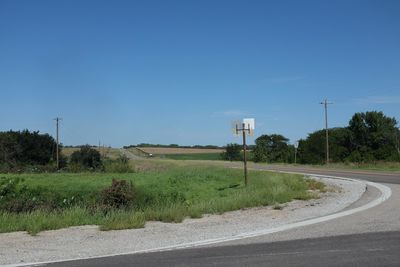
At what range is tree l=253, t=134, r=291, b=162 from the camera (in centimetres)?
10919

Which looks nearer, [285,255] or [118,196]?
[285,255]

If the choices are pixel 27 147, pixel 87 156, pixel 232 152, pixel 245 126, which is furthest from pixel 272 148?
pixel 245 126

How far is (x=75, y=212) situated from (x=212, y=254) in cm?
670

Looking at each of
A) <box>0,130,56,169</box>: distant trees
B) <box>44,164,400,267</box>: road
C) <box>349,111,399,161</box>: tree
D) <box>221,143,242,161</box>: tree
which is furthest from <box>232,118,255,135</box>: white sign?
<box>221,143,242,161</box>: tree

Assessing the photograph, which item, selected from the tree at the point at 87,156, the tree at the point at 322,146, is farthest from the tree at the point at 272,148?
the tree at the point at 87,156

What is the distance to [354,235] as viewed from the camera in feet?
36.6

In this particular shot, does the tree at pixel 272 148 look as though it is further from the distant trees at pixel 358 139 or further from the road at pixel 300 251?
the road at pixel 300 251

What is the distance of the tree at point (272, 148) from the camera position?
109188 millimetres

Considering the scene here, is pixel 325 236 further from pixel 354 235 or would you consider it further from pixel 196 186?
pixel 196 186

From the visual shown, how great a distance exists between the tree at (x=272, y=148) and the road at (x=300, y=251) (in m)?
95.2

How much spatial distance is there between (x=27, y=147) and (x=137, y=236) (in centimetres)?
7570

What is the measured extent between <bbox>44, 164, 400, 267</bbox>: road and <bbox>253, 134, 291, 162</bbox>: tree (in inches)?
3746

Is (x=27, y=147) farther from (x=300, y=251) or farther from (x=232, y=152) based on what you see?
(x=300, y=251)

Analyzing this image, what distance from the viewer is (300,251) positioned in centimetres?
952
